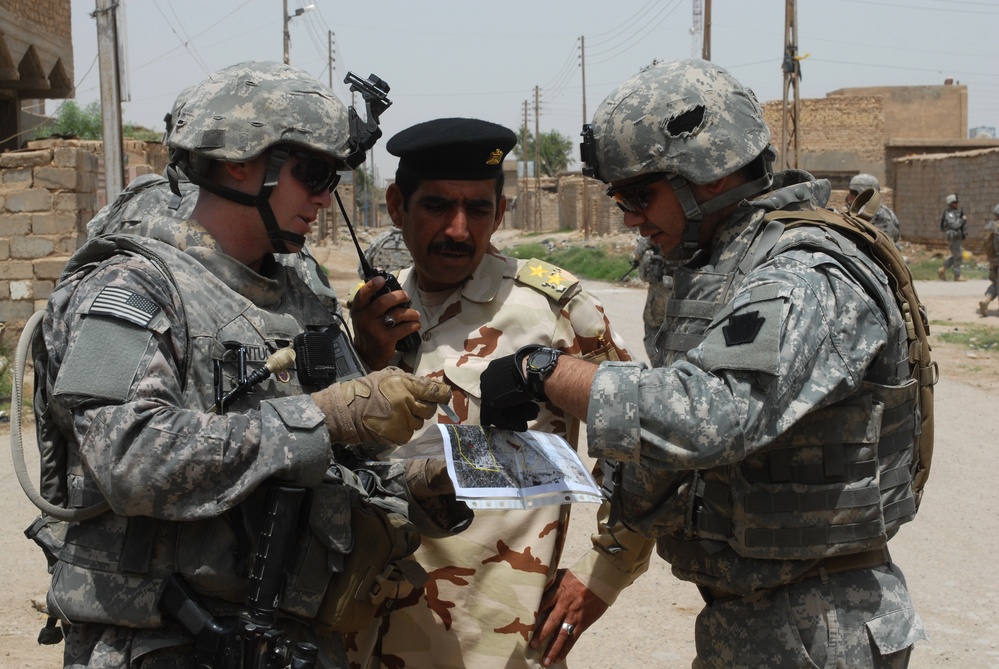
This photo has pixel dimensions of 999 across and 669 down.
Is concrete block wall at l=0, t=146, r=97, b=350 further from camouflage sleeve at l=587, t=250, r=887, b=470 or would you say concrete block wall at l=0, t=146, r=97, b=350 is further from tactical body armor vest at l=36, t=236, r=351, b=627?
camouflage sleeve at l=587, t=250, r=887, b=470

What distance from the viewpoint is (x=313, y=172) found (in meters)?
2.48

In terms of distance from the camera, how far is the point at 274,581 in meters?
2.16

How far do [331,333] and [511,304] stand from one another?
30.5 inches

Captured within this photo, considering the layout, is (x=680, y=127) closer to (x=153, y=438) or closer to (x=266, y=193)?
(x=266, y=193)

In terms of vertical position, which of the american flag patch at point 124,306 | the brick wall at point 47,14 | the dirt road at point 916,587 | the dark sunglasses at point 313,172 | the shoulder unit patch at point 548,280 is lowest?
the dirt road at point 916,587

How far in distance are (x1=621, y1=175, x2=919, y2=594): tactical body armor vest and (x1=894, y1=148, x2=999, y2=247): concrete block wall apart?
25905 mm

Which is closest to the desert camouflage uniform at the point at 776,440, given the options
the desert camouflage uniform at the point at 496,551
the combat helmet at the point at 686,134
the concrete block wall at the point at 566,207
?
the combat helmet at the point at 686,134

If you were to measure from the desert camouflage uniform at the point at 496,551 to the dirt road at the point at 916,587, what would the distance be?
1.75m

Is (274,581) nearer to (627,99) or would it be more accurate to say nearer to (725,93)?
(627,99)

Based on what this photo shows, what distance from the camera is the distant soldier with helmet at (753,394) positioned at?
2195mm

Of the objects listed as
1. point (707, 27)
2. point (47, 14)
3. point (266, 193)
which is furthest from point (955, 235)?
point (266, 193)

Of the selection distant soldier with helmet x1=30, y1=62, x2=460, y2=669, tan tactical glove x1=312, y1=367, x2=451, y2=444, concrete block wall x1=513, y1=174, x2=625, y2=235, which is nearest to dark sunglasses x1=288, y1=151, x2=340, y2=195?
distant soldier with helmet x1=30, y1=62, x2=460, y2=669

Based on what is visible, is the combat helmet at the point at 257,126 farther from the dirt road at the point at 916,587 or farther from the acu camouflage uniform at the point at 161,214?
the dirt road at the point at 916,587

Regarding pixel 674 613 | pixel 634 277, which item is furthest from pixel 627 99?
pixel 634 277
